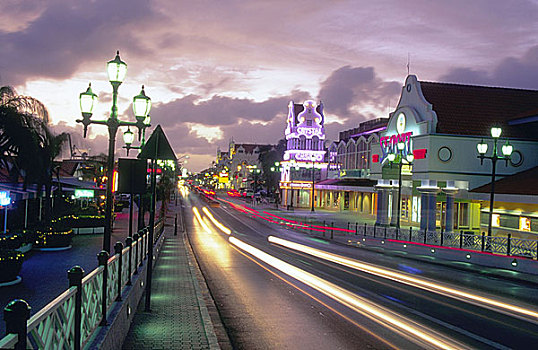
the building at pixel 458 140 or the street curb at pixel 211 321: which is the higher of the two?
the building at pixel 458 140

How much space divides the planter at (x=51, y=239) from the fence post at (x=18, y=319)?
17.5 meters

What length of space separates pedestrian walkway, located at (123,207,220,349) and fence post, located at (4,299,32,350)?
5063mm

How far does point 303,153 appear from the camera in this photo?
276 feet

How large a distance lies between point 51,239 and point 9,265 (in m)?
7.59

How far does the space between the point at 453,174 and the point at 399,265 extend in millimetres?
14065

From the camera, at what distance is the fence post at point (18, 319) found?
3.48 metres

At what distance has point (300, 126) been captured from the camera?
276 ft

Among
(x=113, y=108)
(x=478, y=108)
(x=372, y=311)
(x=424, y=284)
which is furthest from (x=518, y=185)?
(x=113, y=108)

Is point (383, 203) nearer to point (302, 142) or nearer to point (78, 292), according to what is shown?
point (78, 292)

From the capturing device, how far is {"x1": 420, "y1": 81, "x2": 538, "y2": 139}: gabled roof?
34062 millimetres

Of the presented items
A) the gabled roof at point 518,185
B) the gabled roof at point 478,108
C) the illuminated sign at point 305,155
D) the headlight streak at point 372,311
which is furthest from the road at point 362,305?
the illuminated sign at point 305,155

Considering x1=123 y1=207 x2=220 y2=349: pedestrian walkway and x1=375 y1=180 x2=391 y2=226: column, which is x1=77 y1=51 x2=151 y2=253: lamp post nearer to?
x1=123 y1=207 x2=220 y2=349: pedestrian walkway

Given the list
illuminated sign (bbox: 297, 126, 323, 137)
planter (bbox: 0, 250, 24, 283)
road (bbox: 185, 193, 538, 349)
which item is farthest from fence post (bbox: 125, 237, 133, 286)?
illuminated sign (bbox: 297, 126, 323, 137)

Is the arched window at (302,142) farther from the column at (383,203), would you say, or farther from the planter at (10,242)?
the planter at (10,242)
